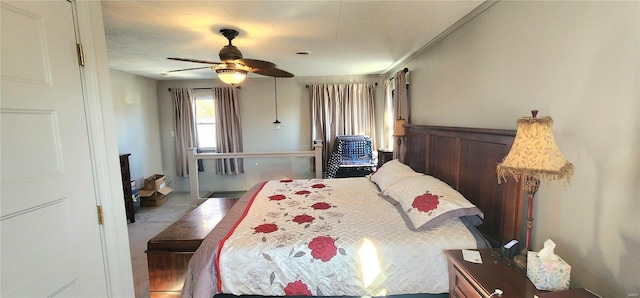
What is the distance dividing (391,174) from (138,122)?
4606mm

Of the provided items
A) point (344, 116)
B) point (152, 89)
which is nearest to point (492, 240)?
point (344, 116)

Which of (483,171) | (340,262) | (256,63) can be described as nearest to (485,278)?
(340,262)

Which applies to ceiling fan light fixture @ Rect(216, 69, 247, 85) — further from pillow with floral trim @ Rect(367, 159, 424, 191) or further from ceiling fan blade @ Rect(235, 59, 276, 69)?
pillow with floral trim @ Rect(367, 159, 424, 191)

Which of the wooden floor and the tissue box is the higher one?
the tissue box

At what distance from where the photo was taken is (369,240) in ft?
5.13

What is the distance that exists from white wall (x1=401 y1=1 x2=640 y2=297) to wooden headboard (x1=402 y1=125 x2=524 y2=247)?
13 centimetres

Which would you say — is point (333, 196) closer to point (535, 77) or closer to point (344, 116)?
point (535, 77)

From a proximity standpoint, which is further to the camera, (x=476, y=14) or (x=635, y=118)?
(x=476, y=14)

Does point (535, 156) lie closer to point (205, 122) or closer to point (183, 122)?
point (205, 122)

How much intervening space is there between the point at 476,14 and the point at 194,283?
2.67 m

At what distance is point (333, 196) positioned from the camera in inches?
94.9

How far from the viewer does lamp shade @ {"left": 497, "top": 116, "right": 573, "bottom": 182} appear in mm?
1047

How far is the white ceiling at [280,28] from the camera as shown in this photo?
6.15 ft

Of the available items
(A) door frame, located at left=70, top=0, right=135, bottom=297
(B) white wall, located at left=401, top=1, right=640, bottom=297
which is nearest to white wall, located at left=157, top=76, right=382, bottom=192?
(B) white wall, located at left=401, top=1, right=640, bottom=297
